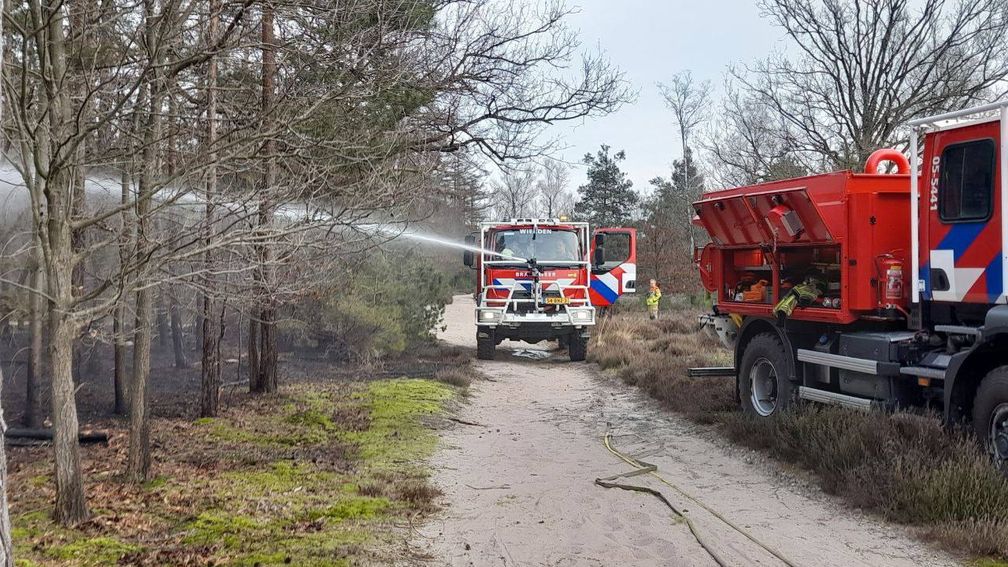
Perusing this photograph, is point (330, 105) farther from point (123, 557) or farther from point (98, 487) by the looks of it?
point (123, 557)

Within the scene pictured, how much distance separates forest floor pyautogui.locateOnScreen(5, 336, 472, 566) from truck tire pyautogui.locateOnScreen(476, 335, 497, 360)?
195 inches

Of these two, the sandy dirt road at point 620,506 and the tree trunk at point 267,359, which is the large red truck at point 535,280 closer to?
the tree trunk at point 267,359

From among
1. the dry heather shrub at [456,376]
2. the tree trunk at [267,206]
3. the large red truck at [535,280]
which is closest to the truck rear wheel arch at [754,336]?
the dry heather shrub at [456,376]

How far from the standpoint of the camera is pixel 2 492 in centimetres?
306

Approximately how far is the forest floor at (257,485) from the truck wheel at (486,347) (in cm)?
494

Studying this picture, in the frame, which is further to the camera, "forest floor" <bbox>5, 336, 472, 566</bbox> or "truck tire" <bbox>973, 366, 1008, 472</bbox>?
"truck tire" <bbox>973, 366, 1008, 472</bbox>

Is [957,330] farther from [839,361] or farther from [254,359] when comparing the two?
[254,359]

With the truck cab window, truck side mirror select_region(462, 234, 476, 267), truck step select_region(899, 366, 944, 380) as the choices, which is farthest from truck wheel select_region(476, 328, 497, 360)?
the truck cab window

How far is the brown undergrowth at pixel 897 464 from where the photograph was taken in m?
5.44

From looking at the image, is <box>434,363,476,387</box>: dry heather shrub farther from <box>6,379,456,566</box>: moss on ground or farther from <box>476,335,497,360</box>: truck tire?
<box>6,379,456,566</box>: moss on ground

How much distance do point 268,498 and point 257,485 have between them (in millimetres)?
517

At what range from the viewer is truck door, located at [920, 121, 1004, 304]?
666 cm

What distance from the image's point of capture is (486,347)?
18.3 m

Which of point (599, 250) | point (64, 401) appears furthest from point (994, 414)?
point (599, 250)
